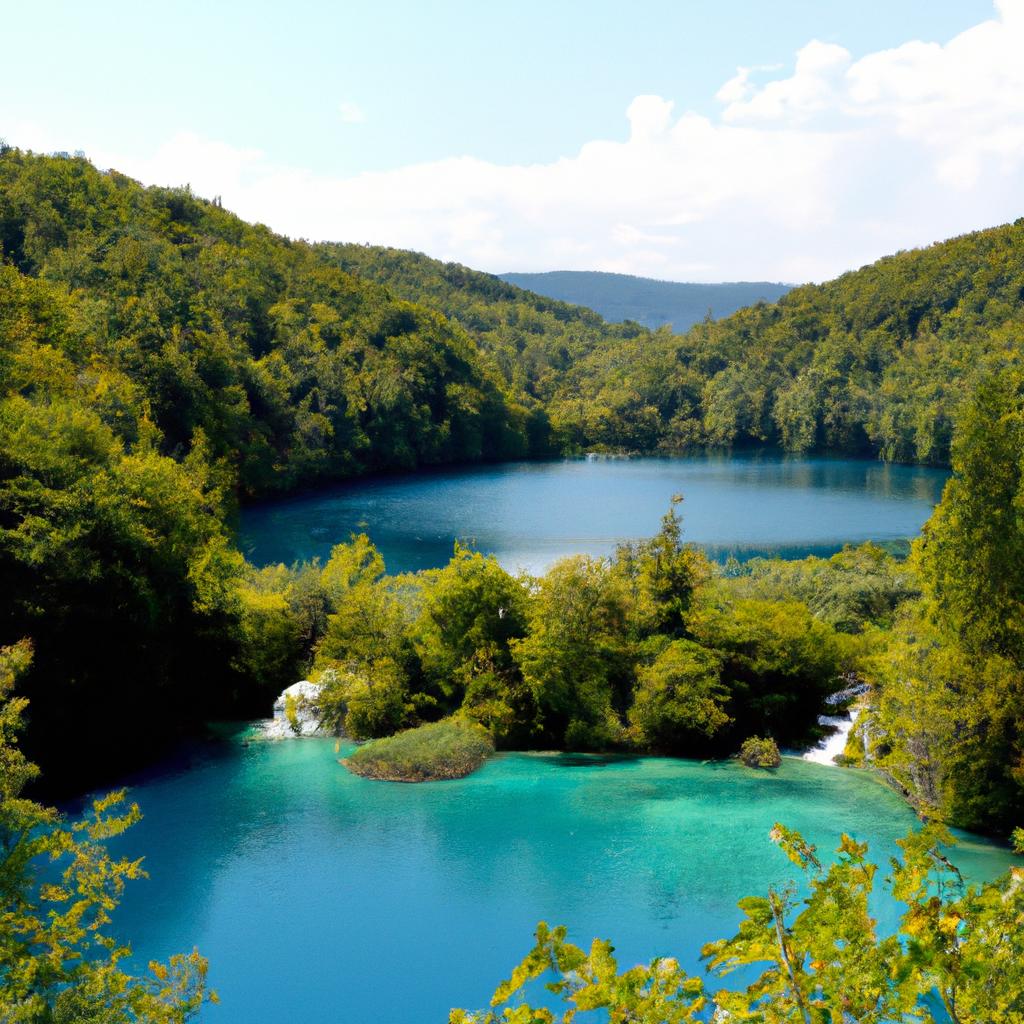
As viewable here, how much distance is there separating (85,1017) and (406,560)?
36.8 metres

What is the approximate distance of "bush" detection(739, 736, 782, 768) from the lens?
71.4ft

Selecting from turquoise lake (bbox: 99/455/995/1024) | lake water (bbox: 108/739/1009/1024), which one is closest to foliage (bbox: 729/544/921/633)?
lake water (bbox: 108/739/1009/1024)

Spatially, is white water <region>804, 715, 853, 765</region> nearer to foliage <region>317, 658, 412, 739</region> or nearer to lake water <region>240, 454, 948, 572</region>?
foliage <region>317, 658, 412, 739</region>

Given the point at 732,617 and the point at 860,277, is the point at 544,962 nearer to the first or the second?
the point at 732,617

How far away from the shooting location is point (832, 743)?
76.4 feet

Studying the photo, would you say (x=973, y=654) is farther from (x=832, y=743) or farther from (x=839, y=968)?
(x=839, y=968)

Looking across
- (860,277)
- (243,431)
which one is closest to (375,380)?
(243,431)

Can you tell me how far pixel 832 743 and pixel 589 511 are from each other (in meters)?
35.1

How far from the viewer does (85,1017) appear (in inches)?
322

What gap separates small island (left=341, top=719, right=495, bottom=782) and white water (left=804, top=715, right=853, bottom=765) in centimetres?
765

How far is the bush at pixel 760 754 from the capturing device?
21750 mm

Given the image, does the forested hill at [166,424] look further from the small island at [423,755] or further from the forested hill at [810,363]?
the forested hill at [810,363]

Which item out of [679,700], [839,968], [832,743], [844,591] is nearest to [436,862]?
[679,700]

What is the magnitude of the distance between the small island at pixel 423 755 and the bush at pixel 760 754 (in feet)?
19.3
